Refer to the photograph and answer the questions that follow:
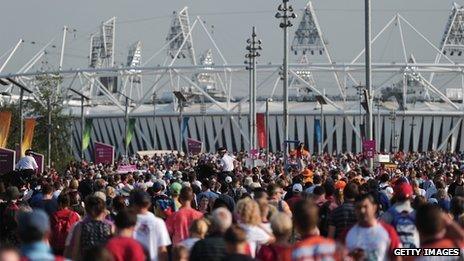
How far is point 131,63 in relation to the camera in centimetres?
16975

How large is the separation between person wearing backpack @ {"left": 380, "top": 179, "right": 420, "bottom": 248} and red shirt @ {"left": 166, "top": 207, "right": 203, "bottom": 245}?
6.69 feet

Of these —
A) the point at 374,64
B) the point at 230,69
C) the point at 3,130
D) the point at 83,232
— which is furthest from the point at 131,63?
the point at 83,232

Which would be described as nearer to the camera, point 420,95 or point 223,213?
point 223,213

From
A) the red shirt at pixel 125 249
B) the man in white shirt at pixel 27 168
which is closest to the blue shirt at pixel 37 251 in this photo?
the red shirt at pixel 125 249

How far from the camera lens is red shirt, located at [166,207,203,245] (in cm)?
1322

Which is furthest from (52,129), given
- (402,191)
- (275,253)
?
(275,253)

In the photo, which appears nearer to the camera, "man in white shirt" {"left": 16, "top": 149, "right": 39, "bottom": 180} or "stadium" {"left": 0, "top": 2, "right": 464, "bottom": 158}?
"man in white shirt" {"left": 16, "top": 149, "right": 39, "bottom": 180}

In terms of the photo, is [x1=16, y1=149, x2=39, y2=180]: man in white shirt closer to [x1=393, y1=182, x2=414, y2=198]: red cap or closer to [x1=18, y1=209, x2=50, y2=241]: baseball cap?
[x1=393, y1=182, x2=414, y2=198]: red cap

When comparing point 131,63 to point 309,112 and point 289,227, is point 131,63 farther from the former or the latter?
point 289,227

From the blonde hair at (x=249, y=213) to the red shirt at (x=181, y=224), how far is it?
6.12 ft

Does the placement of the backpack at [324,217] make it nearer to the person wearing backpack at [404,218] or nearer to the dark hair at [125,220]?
the person wearing backpack at [404,218]

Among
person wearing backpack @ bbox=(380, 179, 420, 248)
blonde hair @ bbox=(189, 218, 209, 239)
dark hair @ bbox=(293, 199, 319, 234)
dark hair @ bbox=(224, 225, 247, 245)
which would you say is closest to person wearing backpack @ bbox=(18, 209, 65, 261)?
dark hair @ bbox=(224, 225, 247, 245)

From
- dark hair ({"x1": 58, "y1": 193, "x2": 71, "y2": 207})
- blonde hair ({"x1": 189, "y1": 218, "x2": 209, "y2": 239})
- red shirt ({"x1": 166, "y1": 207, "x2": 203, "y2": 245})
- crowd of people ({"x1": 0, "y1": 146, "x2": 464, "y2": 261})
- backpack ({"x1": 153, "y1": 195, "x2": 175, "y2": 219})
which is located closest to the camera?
crowd of people ({"x1": 0, "y1": 146, "x2": 464, "y2": 261})

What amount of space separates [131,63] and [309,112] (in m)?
43.5
